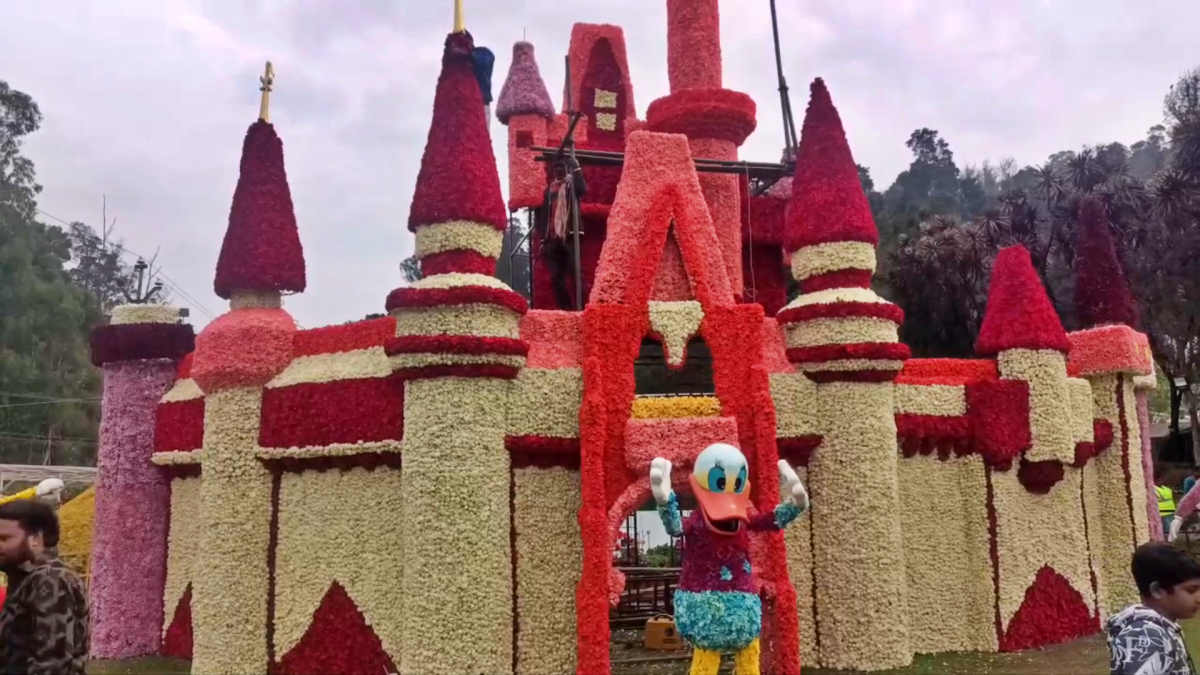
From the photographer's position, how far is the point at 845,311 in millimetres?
10562

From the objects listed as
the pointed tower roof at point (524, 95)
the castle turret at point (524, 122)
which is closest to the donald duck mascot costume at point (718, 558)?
the castle turret at point (524, 122)

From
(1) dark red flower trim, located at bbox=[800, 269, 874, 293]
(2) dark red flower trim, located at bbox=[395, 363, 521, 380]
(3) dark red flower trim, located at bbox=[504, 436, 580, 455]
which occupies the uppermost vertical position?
(1) dark red flower trim, located at bbox=[800, 269, 874, 293]

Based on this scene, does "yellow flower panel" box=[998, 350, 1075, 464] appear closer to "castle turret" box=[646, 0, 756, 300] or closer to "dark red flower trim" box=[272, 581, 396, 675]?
"castle turret" box=[646, 0, 756, 300]

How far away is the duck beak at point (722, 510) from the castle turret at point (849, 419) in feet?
10.8

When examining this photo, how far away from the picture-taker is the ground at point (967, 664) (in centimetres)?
1017

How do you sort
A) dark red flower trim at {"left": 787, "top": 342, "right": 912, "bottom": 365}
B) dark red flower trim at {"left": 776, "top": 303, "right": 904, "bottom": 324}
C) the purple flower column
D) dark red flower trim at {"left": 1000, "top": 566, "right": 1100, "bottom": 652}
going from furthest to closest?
the purple flower column, dark red flower trim at {"left": 1000, "top": 566, "right": 1100, "bottom": 652}, dark red flower trim at {"left": 776, "top": 303, "right": 904, "bottom": 324}, dark red flower trim at {"left": 787, "top": 342, "right": 912, "bottom": 365}

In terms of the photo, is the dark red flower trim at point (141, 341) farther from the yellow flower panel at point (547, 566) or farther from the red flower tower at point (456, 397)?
the yellow flower panel at point (547, 566)

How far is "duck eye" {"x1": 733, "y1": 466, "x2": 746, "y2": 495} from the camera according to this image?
24.8 feet

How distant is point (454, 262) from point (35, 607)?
20.0 ft

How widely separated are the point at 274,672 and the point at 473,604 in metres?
2.97

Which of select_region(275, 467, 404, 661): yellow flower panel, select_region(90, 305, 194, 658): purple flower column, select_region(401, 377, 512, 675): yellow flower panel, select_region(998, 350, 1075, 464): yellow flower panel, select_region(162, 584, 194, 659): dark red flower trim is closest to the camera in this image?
select_region(401, 377, 512, 675): yellow flower panel

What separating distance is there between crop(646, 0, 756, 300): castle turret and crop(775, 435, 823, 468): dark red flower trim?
3.87m

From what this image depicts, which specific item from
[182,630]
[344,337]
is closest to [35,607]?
[344,337]

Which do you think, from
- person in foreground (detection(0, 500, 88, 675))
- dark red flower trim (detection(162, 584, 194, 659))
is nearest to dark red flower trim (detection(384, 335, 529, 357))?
person in foreground (detection(0, 500, 88, 675))
